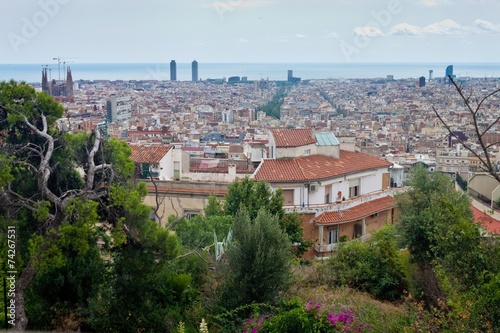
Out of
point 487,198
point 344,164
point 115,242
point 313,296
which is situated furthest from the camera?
point 344,164

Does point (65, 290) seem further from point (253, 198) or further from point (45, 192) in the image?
point (253, 198)

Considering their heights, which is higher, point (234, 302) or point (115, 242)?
point (115, 242)

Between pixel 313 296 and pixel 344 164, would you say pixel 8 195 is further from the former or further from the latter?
pixel 344 164

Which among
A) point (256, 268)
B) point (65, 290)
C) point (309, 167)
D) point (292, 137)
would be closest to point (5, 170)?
point (65, 290)

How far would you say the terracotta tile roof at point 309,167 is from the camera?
15010mm

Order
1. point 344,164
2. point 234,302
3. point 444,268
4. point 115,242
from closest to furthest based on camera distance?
point 444,268 < point 115,242 < point 234,302 < point 344,164

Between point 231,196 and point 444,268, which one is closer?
point 444,268

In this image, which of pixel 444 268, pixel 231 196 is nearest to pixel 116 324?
pixel 444 268

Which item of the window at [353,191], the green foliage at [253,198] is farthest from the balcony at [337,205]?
the green foliage at [253,198]

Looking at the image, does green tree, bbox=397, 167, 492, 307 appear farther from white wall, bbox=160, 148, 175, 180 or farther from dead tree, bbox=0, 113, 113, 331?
white wall, bbox=160, 148, 175, 180

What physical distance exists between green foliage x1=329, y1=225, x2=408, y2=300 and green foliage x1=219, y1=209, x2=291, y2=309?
82.7 inches

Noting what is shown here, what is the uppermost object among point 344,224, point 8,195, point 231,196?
point 8,195

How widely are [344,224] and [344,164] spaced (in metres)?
1.88

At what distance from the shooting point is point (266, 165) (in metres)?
15.6
